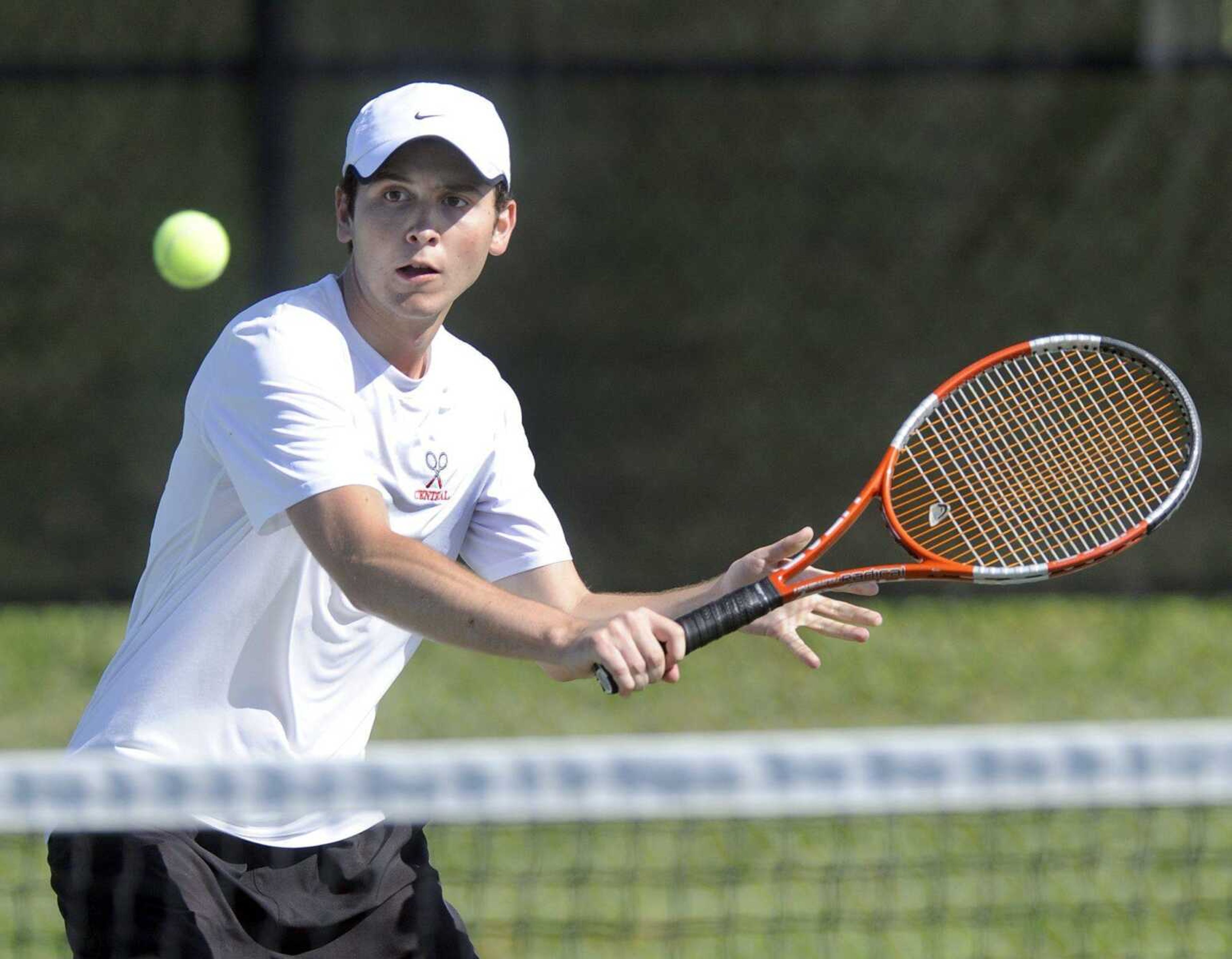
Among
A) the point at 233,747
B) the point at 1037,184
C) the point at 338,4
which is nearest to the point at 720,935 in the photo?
the point at 233,747

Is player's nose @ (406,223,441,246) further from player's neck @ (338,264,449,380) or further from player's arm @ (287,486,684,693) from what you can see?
player's arm @ (287,486,684,693)

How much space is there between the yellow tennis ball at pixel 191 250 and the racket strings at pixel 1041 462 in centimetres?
172

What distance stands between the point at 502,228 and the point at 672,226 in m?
2.18

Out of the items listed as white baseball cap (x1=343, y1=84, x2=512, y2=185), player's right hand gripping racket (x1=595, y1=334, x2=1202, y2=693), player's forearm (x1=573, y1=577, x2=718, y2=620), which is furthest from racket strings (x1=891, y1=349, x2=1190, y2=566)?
white baseball cap (x1=343, y1=84, x2=512, y2=185)

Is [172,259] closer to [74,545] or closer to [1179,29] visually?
[74,545]

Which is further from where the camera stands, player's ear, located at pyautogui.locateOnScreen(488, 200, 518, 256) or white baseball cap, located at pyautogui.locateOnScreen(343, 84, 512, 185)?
player's ear, located at pyautogui.locateOnScreen(488, 200, 518, 256)

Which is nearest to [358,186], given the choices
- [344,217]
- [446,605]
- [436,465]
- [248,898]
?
[344,217]

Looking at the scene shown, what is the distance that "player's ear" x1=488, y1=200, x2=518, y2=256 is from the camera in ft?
8.50

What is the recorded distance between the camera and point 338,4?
462cm

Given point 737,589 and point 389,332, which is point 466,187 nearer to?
point 389,332

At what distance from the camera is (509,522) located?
2.65 meters

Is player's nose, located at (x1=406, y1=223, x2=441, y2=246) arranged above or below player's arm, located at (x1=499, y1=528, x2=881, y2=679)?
above

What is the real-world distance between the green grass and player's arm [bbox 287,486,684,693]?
3.99 feet

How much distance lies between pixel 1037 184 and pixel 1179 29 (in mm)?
535
